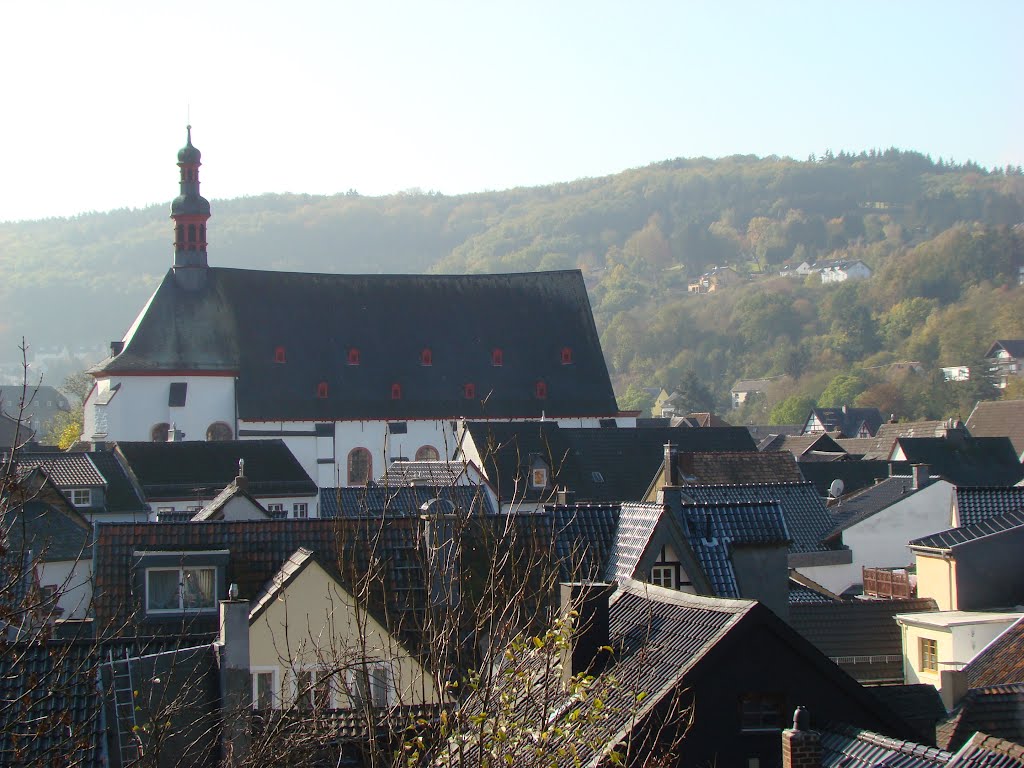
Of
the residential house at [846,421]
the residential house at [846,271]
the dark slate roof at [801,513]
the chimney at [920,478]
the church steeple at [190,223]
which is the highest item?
the church steeple at [190,223]

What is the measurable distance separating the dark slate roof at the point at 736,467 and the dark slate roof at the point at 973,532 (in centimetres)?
1242

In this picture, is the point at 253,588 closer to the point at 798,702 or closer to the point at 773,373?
the point at 798,702

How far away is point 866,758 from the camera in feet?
32.6

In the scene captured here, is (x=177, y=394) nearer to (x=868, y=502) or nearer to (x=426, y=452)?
(x=426, y=452)

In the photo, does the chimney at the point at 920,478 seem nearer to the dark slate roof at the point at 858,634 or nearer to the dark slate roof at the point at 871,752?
the dark slate roof at the point at 858,634

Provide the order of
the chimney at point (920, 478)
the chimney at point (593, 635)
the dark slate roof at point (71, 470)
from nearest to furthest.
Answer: the chimney at point (593, 635)
the dark slate roof at point (71, 470)
the chimney at point (920, 478)

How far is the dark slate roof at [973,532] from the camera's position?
22.6 metres

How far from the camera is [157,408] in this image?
48594 mm

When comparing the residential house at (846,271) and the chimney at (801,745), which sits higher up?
the residential house at (846,271)

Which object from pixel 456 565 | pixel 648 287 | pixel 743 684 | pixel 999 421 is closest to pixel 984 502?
pixel 743 684

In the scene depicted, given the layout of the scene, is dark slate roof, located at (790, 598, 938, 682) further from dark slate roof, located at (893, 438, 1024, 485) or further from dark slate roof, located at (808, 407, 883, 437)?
dark slate roof, located at (808, 407, 883, 437)

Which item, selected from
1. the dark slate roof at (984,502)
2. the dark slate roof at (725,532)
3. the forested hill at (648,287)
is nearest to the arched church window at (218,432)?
the dark slate roof at (984,502)

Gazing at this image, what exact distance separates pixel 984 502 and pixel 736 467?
38.1 feet

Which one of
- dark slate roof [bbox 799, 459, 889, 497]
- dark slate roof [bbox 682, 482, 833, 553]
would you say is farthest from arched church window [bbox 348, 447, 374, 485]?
dark slate roof [bbox 682, 482, 833, 553]
